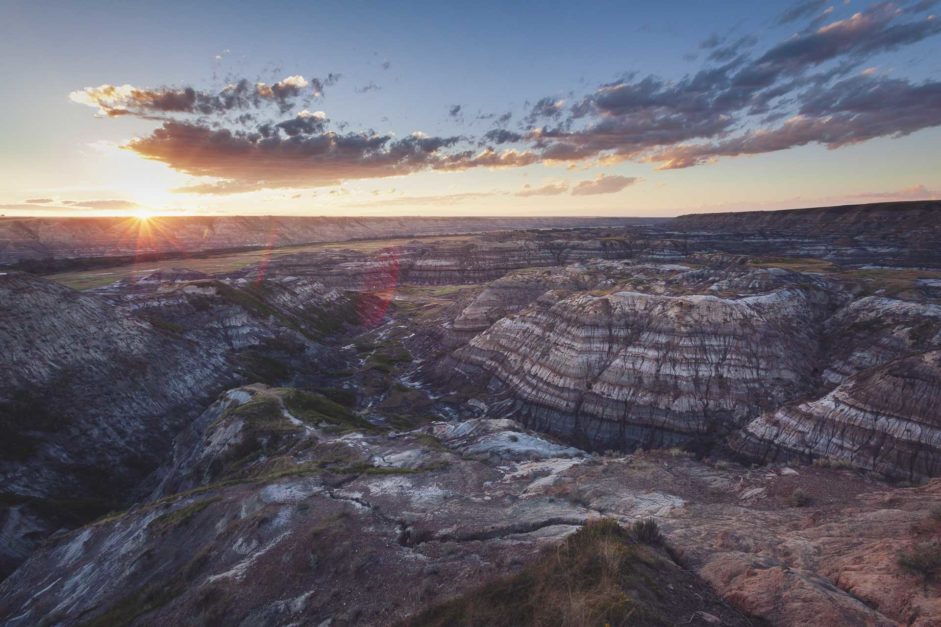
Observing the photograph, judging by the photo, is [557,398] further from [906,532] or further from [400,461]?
[906,532]

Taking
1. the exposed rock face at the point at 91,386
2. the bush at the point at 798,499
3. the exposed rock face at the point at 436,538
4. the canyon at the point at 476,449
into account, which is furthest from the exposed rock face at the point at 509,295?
the bush at the point at 798,499

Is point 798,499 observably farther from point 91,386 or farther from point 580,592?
point 91,386

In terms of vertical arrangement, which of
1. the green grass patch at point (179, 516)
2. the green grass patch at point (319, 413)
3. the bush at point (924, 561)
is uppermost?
the bush at point (924, 561)

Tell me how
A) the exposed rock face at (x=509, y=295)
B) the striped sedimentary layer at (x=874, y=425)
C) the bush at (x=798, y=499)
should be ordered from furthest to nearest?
1. the exposed rock face at (x=509, y=295)
2. the striped sedimentary layer at (x=874, y=425)
3. the bush at (x=798, y=499)

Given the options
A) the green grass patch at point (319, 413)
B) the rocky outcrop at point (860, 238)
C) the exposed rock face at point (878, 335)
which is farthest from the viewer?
the rocky outcrop at point (860, 238)

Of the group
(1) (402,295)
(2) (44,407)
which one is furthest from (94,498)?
(1) (402,295)

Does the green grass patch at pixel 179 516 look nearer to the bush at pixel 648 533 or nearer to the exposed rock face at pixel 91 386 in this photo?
the exposed rock face at pixel 91 386
